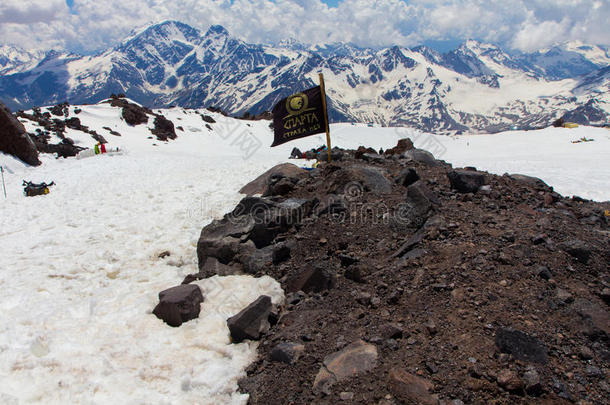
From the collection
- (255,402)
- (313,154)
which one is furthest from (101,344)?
(313,154)

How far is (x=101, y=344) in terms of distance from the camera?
640 centimetres

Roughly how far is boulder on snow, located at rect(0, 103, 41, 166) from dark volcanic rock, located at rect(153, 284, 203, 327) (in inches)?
1032

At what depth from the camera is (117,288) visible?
28.1 feet

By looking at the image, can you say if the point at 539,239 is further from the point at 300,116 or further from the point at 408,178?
the point at 300,116

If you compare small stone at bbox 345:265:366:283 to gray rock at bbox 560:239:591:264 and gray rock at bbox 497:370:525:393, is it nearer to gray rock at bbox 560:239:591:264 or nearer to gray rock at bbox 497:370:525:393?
gray rock at bbox 497:370:525:393

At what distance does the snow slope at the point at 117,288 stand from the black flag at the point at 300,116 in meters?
4.12

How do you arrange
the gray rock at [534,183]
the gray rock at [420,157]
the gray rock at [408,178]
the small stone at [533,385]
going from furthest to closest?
the gray rock at [420,157]
the gray rock at [534,183]
the gray rock at [408,178]
the small stone at [533,385]

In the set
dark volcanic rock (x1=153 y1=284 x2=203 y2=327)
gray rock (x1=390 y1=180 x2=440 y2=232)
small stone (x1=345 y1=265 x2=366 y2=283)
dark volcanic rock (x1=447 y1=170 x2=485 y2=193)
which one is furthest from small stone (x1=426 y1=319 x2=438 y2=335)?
dark volcanic rock (x1=447 y1=170 x2=485 y2=193)

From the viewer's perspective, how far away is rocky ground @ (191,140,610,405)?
14.9 ft

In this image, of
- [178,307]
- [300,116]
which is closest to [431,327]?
[178,307]

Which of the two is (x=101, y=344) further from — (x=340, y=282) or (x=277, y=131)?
(x=277, y=131)

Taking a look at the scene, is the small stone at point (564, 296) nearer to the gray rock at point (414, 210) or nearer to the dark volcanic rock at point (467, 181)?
the gray rock at point (414, 210)

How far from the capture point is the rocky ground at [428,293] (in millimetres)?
4551

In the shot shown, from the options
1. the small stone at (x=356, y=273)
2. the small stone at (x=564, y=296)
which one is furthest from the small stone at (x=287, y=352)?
the small stone at (x=564, y=296)
